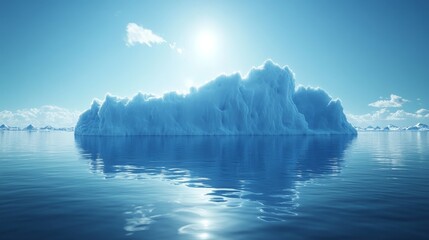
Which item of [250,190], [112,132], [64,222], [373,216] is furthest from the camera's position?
[112,132]

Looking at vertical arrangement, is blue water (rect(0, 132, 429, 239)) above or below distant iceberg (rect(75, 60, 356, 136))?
below

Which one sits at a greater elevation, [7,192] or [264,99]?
[264,99]

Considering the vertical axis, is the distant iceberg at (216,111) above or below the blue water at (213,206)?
above

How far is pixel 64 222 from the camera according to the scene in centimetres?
717

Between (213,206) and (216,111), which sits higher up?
(216,111)

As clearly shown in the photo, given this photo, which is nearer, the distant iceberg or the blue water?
the blue water

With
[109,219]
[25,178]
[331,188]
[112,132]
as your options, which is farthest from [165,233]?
[112,132]

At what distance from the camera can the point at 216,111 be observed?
74250mm

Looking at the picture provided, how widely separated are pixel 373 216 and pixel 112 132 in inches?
2786

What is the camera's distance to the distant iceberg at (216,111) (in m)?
73.7

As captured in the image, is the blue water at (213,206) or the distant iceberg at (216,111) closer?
the blue water at (213,206)

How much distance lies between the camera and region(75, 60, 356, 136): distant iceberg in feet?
242

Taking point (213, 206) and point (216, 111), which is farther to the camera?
point (216, 111)

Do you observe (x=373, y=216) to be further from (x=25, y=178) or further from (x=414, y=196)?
(x=25, y=178)
